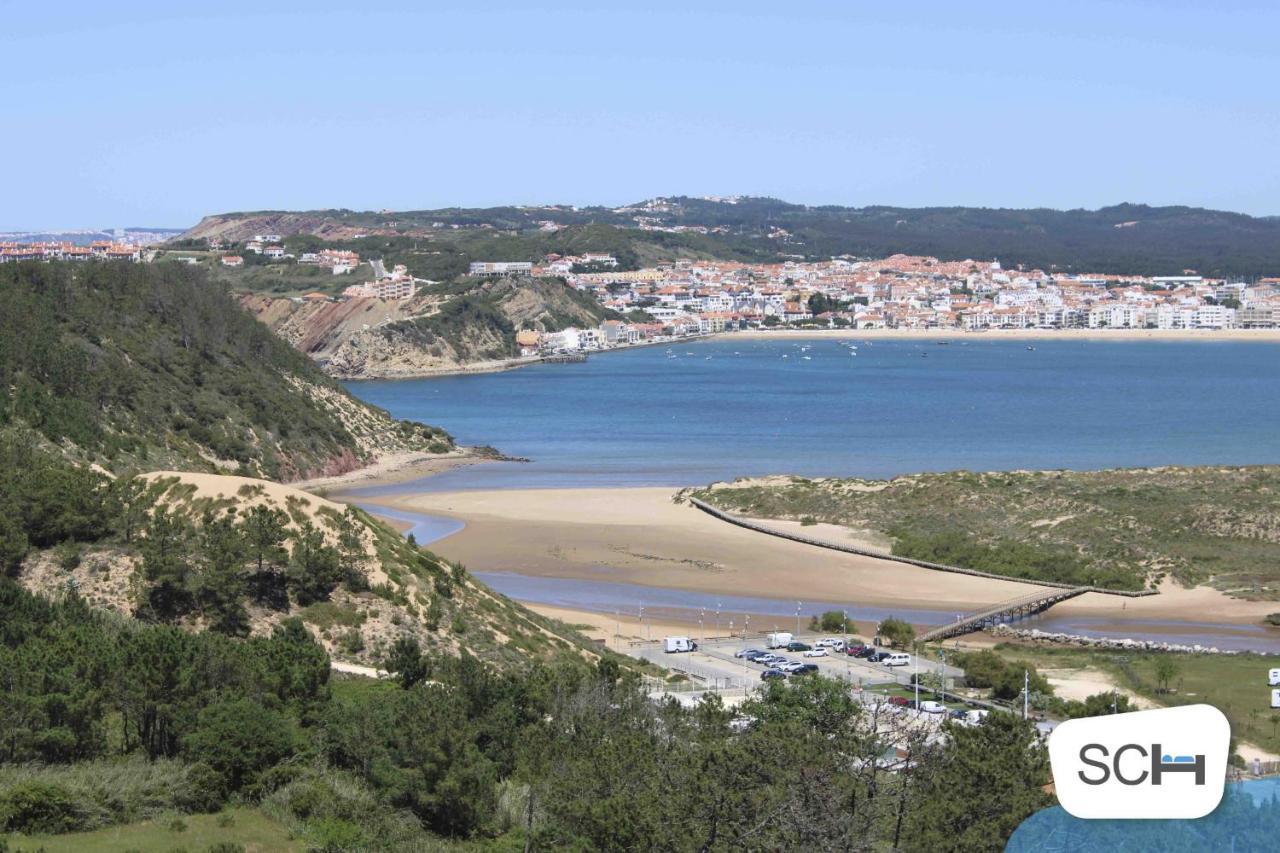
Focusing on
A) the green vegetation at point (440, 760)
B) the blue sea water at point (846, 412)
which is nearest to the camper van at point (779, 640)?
the green vegetation at point (440, 760)

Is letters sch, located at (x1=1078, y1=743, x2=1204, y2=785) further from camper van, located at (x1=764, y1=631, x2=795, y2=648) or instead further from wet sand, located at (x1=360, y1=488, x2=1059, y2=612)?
wet sand, located at (x1=360, y1=488, x2=1059, y2=612)

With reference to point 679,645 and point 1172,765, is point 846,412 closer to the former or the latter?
point 679,645

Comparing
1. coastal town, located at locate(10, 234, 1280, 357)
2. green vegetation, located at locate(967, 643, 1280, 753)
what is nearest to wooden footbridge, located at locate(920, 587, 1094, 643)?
green vegetation, located at locate(967, 643, 1280, 753)

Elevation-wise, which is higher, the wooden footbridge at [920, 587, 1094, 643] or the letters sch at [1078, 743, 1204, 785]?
the letters sch at [1078, 743, 1204, 785]

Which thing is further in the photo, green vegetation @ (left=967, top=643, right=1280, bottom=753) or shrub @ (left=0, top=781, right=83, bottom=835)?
green vegetation @ (left=967, top=643, right=1280, bottom=753)

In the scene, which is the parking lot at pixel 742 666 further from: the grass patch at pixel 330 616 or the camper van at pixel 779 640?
the grass patch at pixel 330 616
